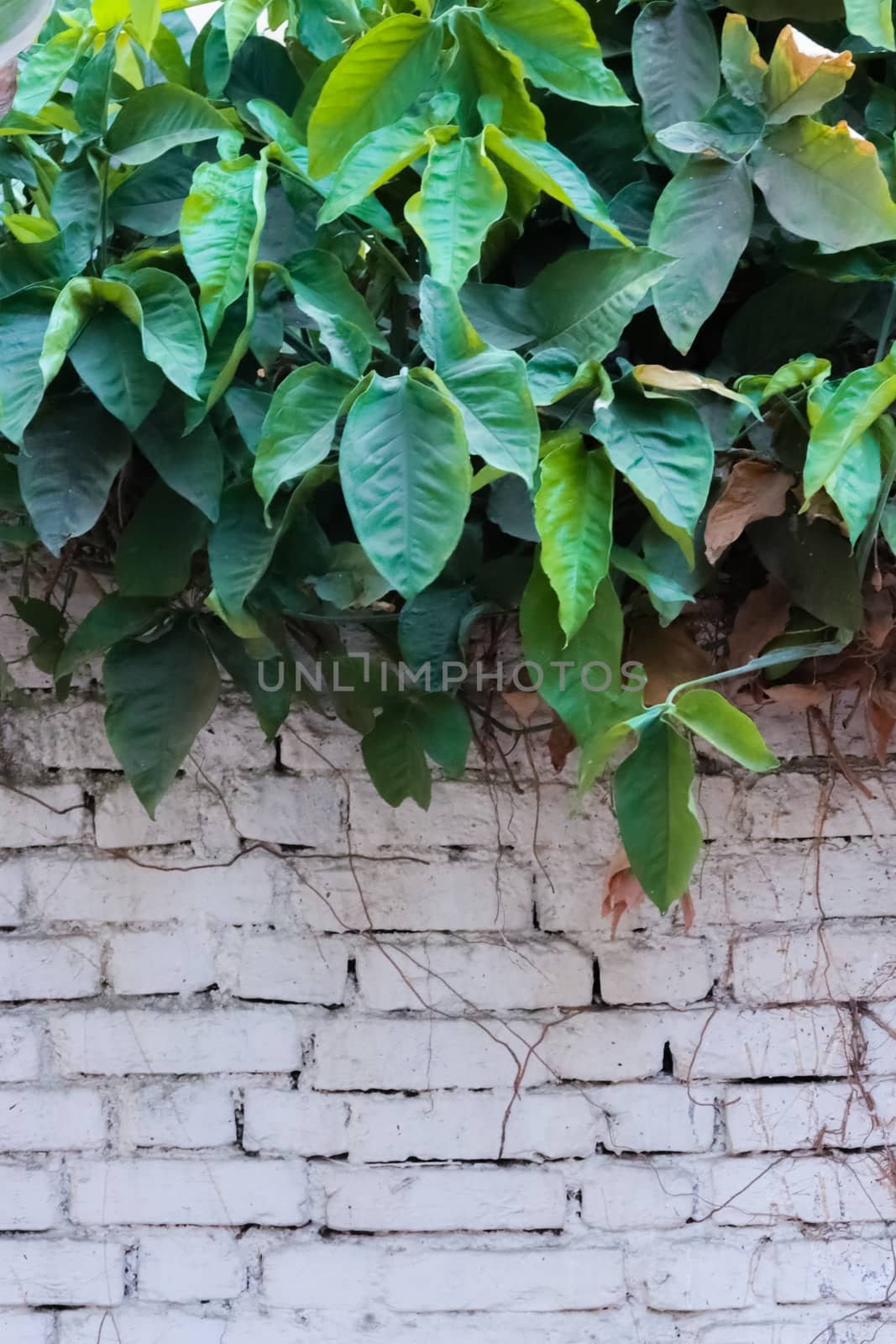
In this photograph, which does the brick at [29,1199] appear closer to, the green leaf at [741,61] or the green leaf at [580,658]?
the green leaf at [580,658]

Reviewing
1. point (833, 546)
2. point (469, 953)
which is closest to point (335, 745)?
point (469, 953)

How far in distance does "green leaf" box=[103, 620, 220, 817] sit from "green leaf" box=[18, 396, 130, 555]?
5.9 inches

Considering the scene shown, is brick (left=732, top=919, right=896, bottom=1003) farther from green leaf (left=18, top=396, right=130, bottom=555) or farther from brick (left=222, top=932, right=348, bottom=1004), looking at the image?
green leaf (left=18, top=396, right=130, bottom=555)

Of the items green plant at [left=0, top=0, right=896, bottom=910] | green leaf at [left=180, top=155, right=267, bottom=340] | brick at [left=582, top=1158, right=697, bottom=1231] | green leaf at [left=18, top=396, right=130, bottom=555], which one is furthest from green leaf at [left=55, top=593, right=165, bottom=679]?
brick at [left=582, top=1158, right=697, bottom=1231]

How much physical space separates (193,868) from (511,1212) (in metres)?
0.45

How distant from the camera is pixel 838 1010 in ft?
3.21

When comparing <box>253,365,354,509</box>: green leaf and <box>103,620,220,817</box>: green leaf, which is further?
<box>103,620,220,817</box>: green leaf

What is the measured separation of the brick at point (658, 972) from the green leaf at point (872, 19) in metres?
0.74

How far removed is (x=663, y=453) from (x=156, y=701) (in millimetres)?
423

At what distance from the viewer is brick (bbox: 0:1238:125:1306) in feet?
3.23

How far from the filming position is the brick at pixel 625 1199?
38.2 inches

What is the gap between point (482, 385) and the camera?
55cm

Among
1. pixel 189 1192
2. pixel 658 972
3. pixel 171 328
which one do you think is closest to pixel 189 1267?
pixel 189 1192

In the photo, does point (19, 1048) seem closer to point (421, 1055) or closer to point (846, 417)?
point (421, 1055)
